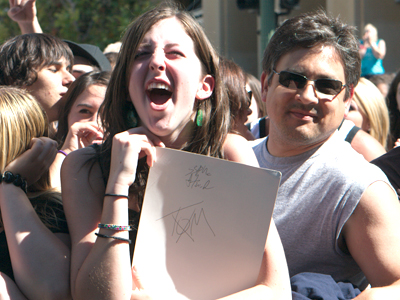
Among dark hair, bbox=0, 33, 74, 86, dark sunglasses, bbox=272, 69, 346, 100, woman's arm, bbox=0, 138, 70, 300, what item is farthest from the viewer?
dark hair, bbox=0, 33, 74, 86

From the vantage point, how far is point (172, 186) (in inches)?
61.9

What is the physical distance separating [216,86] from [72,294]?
93cm

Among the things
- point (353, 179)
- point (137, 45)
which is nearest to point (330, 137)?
point (353, 179)

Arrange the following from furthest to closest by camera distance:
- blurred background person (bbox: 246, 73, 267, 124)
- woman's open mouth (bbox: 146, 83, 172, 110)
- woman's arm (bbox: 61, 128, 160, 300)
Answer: blurred background person (bbox: 246, 73, 267, 124) → woman's open mouth (bbox: 146, 83, 172, 110) → woman's arm (bbox: 61, 128, 160, 300)

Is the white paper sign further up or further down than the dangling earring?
further down

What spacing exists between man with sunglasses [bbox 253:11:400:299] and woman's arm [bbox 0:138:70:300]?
867 millimetres

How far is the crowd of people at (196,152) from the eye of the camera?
158 cm

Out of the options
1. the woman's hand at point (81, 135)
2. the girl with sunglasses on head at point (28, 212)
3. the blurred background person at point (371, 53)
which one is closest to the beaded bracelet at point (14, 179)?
the girl with sunglasses on head at point (28, 212)

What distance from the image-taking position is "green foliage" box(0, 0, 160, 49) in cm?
1154

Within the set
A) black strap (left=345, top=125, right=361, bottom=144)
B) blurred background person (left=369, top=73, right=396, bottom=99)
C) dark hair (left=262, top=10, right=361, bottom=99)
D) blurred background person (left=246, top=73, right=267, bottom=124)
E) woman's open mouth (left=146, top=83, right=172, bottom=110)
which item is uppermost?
dark hair (left=262, top=10, right=361, bottom=99)

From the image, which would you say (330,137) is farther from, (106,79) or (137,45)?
(106,79)

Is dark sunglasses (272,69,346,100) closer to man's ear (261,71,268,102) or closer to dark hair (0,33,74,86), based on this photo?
man's ear (261,71,268,102)

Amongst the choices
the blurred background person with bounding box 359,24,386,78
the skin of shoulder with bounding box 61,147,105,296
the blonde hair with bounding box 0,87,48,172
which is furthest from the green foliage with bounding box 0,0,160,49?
the skin of shoulder with bounding box 61,147,105,296

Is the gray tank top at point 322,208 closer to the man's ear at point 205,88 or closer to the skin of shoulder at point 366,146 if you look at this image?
the man's ear at point 205,88
